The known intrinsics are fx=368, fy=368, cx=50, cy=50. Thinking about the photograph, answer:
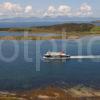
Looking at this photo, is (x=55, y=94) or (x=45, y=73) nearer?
(x=55, y=94)

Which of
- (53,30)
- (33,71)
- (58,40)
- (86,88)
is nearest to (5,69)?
(33,71)

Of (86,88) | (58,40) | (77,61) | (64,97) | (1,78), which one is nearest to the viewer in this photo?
(64,97)

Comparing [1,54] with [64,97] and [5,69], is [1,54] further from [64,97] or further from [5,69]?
[64,97]

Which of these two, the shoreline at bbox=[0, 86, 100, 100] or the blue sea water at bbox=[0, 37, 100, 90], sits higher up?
the blue sea water at bbox=[0, 37, 100, 90]

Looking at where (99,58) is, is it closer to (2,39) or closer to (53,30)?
(2,39)

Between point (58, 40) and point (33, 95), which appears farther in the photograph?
point (58, 40)

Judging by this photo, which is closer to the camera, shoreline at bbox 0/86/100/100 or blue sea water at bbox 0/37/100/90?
shoreline at bbox 0/86/100/100

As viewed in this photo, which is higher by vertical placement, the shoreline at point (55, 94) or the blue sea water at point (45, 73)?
the blue sea water at point (45, 73)

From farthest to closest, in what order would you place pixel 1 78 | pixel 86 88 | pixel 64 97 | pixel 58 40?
1. pixel 58 40
2. pixel 1 78
3. pixel 86 88
4. pixel 64 97

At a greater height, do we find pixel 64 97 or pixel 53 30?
pixel 53 30

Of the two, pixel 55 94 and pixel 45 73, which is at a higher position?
pixel 45 73

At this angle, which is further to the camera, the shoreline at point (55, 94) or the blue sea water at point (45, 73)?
the blue sea water at point (45, 73)
